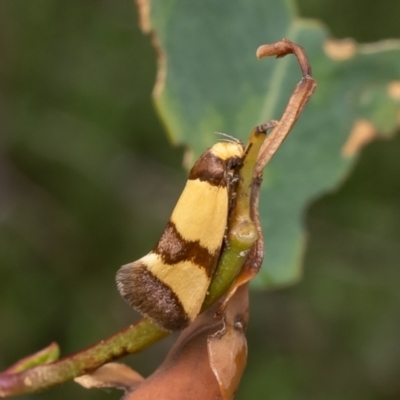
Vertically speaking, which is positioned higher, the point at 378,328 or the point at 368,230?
the point at 368,230

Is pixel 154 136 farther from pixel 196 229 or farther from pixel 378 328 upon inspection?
pixel 196 229

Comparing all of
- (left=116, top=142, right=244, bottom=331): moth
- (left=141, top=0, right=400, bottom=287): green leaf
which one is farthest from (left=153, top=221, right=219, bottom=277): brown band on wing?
(left=141, top=0, right=400, bottom=287): green leaf

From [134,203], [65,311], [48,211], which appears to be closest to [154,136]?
[134,203]

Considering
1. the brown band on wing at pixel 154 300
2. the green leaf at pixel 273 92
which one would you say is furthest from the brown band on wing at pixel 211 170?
the green leaf at pixel 273 92

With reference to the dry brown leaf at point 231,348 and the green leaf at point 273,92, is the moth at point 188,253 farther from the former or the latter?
the green leaf at point 273,92

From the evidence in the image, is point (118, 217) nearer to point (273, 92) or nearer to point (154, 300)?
point (273, 92)

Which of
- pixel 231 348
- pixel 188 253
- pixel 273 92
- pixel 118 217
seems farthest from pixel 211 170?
pixel 118 217
